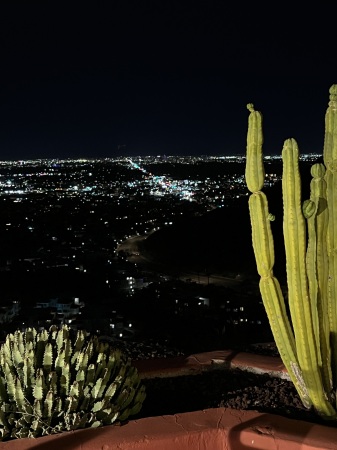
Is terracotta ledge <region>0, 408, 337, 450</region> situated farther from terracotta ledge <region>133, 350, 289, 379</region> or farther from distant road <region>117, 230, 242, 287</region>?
distant road <region>117, 230, 242, 287</region>

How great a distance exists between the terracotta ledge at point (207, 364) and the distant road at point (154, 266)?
24.2 meters

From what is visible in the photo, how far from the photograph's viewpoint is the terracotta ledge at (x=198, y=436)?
283cm

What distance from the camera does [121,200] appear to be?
72.4 meters

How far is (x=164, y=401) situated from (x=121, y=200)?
6903 cm

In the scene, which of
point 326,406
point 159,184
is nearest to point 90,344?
point 326,406

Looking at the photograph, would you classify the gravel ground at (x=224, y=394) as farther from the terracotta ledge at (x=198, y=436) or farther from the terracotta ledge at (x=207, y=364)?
the terracotta ledge at (x=198, y=436)

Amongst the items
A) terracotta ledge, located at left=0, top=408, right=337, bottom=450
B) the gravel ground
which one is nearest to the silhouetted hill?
the gravel ground

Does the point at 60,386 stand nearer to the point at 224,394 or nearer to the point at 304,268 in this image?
the point at 224,394

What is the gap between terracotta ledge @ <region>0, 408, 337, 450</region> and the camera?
9.28 ft

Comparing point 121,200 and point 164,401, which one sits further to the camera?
point 121,200

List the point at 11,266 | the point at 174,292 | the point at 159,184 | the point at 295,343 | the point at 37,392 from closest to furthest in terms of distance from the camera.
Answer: the point at 37,392 → the point at 295,343 → the point at 174,292 → the point at 11,266 → the point at 159,184

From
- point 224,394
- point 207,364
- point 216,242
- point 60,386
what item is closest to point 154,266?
point 216,242

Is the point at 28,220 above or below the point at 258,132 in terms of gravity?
below

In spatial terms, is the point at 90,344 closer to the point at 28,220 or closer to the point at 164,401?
the point at 164,401
